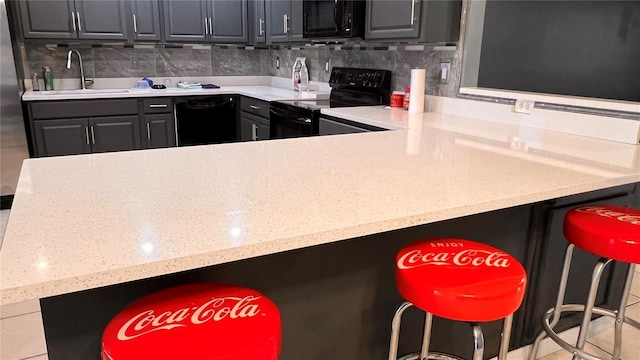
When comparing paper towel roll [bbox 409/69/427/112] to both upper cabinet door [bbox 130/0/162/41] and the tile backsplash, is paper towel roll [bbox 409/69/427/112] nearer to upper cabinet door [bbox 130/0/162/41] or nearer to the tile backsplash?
the tile backsplash

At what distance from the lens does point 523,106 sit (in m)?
2.36

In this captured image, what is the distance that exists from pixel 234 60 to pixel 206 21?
2.11 feet

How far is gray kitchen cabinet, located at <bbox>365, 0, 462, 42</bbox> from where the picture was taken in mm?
2533

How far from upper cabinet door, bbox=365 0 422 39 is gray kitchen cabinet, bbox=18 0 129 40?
230 cm

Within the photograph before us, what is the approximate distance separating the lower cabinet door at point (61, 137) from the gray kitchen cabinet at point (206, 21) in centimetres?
112

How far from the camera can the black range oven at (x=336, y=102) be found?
3.10 m

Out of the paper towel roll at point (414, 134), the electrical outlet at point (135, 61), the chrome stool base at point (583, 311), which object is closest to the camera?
the chrome stool base at point (583, 311)

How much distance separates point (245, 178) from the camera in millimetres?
1284

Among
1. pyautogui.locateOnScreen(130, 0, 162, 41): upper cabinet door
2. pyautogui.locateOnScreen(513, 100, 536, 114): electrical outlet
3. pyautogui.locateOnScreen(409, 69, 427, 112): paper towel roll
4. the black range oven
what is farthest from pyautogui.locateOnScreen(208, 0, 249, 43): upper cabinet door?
pyautogui.locateOnScreen(513, 100, 536, 114): electrical outlet

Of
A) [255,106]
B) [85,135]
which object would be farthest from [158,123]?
[255,106]

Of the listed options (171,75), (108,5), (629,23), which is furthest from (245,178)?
(171,75)

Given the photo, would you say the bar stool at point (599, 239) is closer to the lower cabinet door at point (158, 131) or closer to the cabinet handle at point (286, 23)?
the cabinet handle at point (286, 23)

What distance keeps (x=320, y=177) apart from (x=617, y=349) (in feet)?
4.54

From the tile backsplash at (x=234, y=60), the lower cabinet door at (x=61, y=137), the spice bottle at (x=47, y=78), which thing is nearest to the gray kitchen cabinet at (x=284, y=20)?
the tile backsplash at (x=234, y=60)
